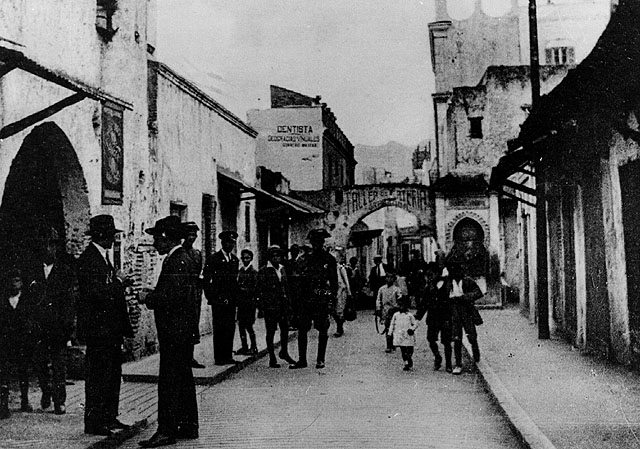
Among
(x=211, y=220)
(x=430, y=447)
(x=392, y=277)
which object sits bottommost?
(x=430, y=447)

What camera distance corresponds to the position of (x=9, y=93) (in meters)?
8.09

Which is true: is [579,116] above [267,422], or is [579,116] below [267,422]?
above

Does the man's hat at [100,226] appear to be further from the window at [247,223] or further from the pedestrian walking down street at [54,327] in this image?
the window at [247,223]

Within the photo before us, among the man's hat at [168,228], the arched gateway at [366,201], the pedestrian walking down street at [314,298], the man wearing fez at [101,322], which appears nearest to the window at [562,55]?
the arched gateway at [366,201]

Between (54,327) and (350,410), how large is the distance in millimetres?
3008

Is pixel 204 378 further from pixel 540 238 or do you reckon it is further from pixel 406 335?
pixel 540 238

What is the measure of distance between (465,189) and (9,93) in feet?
67.5

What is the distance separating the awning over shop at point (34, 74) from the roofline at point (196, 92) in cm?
476

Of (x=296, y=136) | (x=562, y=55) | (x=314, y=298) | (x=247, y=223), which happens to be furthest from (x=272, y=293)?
(x=562, y=55)

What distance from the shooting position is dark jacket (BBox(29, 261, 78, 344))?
295 inches

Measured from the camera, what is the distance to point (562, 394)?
8.20 m

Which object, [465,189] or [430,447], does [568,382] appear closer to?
[430,447]

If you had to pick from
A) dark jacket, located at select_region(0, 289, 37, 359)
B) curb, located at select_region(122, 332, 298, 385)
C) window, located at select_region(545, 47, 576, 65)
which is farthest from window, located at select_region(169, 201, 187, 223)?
window, located at select_region(545, 47, 576, 65)

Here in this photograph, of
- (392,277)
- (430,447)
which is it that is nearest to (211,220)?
(392,277)
